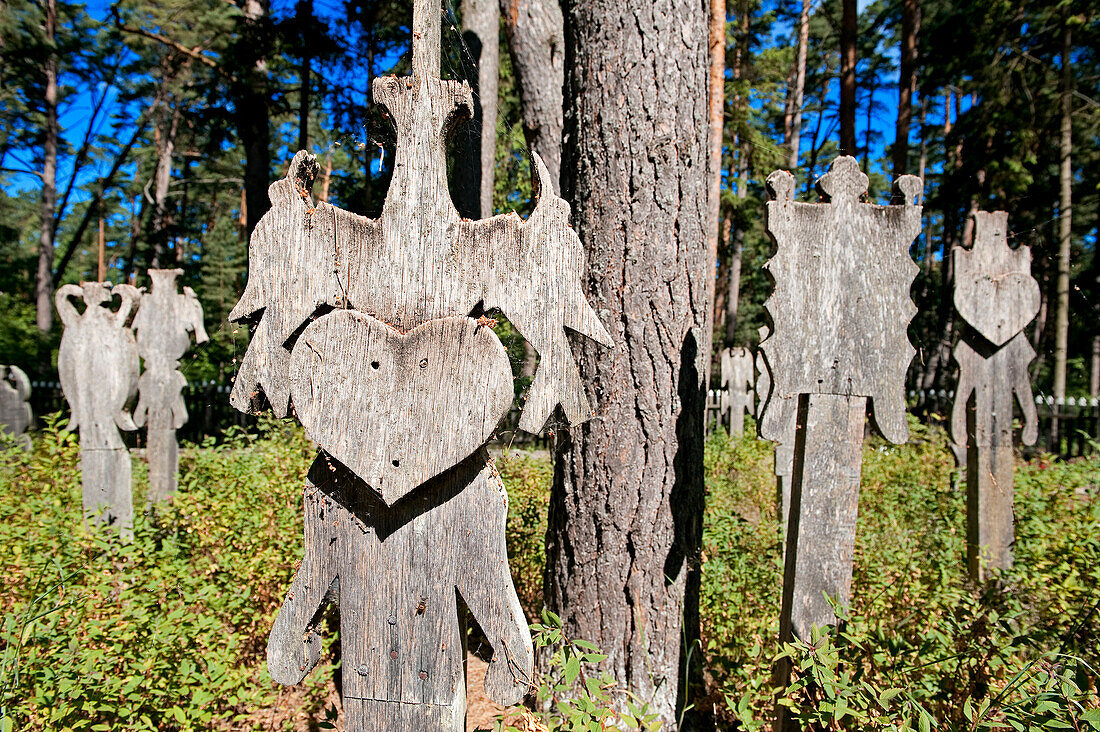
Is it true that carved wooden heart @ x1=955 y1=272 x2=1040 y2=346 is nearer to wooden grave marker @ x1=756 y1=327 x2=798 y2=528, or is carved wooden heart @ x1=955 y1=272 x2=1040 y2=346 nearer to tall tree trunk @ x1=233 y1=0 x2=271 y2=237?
wooden grave marker @ x1=756 y1=327 x2=798 y2=528

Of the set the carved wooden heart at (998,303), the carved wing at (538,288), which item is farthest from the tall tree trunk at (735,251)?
the carved wing at (538,288)

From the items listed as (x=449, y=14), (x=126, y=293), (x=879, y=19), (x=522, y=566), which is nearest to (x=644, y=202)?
(x=449, y=14)

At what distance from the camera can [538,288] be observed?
1.55 m

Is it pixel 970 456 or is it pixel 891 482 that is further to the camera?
pixel 891 482

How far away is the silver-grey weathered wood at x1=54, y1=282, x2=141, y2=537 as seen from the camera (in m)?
4.83

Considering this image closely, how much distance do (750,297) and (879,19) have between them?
20.1m

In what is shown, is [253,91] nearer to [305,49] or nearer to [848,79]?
[305,49]

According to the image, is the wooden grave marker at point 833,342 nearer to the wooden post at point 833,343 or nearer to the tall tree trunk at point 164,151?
the wooden post at point 833,343

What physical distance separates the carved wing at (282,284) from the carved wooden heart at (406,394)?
4.3 inches

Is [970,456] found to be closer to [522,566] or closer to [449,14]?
[522,566]

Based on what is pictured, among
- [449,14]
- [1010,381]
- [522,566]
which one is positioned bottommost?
[522,566]

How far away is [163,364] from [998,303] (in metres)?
7.34

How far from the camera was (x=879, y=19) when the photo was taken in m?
16.8

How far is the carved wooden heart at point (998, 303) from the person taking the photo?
4.08 m
